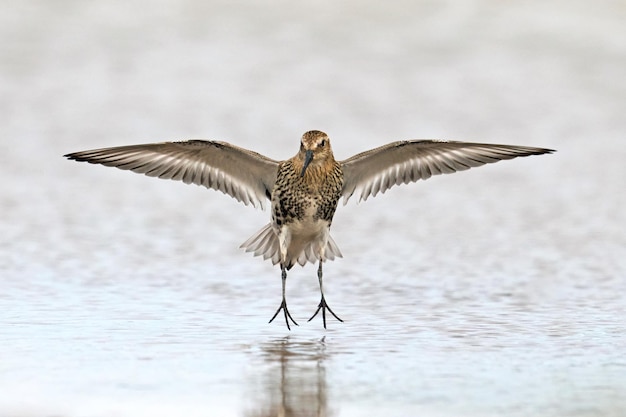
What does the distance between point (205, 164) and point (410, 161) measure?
145 centimetres

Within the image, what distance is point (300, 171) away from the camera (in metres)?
8.10

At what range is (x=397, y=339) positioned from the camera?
6.72 meters

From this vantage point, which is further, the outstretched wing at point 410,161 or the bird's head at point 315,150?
the outstretched wing at point 410,161

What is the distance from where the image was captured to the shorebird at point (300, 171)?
8086 millimetres

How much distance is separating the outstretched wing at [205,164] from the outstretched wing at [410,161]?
59 cm

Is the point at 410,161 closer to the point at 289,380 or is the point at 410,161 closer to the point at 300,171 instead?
the point at 300,171

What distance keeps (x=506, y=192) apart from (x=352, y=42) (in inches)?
190

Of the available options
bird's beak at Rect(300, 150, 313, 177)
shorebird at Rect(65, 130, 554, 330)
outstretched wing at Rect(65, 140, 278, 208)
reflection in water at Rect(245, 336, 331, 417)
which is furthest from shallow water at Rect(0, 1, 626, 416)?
bird's beak at Rect(300, 150, 313, 177)

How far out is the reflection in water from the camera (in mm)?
5176

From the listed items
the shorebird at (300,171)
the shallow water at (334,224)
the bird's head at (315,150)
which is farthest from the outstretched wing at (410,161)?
the shallow water at (334,224)

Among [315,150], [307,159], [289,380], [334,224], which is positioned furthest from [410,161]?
[289,380]

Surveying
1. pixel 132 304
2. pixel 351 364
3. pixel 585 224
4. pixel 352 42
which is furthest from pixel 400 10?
pixel 351 364

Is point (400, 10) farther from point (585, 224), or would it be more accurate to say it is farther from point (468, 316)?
point (468, 316)

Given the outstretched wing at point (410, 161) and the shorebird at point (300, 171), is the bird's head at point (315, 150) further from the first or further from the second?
the outstretched wing at point (410, 161)
